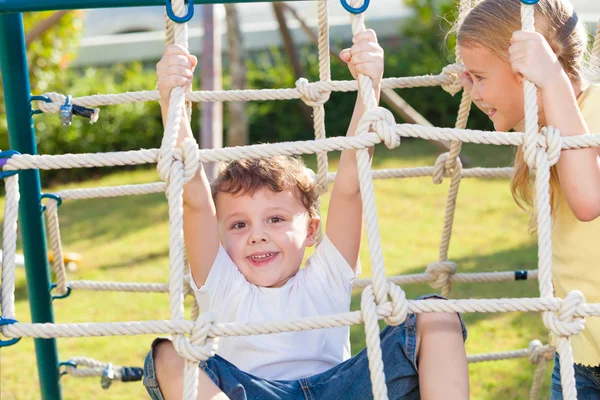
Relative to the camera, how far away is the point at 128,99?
177 cm

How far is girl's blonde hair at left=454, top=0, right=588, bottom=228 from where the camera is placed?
1.43m

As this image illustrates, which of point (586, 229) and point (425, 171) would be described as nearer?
point (586, 229)

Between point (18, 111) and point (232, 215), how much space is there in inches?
22.0

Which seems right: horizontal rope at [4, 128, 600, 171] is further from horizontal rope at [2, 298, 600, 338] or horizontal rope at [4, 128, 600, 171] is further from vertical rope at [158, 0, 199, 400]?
horizontal rope at [2, 298, 600, 338]

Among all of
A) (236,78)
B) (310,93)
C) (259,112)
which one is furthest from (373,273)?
(259,112)

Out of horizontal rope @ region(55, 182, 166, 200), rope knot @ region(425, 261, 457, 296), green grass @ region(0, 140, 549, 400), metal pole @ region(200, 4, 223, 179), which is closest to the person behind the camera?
horizontal rope @ region(55, 182, 166, 200)

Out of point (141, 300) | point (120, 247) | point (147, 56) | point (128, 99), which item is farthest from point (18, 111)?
point (147, 56)

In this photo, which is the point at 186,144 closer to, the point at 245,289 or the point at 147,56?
the point at 245,289

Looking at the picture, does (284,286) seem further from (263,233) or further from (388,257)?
(388,257)

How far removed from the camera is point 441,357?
1.28 metres

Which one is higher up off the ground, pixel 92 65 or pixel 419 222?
pixel 92 65

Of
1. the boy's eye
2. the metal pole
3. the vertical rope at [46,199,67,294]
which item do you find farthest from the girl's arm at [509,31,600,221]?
the metal pole

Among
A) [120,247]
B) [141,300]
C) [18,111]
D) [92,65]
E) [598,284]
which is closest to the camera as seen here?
[598,284]

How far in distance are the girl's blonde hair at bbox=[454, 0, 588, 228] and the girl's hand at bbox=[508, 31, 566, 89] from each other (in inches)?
6.0
